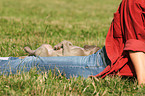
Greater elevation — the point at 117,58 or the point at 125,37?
the point at 125,37

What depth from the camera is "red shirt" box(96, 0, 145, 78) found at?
9.80 ft

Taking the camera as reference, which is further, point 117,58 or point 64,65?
point 64,65

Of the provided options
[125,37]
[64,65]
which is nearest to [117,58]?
[125,37]

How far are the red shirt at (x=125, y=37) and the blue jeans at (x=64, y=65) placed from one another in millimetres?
188

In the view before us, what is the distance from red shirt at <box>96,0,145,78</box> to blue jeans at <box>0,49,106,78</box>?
19 centimetres

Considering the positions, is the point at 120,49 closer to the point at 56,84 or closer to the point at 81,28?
the point at 56,84

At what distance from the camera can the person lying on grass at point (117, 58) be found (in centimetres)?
298

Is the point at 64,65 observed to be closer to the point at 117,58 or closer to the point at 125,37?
the point at 117,58

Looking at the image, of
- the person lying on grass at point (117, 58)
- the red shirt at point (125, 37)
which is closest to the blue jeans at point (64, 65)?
the person lying on grass at point (117, 58)

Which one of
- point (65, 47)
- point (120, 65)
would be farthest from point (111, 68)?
point (65, 47)

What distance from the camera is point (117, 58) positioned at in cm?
316

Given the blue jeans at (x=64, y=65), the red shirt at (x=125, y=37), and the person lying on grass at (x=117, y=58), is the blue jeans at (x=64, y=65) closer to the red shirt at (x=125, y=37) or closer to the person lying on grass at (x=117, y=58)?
the person lying on grass at (x=117, y=58)

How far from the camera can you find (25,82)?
297cm

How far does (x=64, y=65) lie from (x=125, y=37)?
98cm
